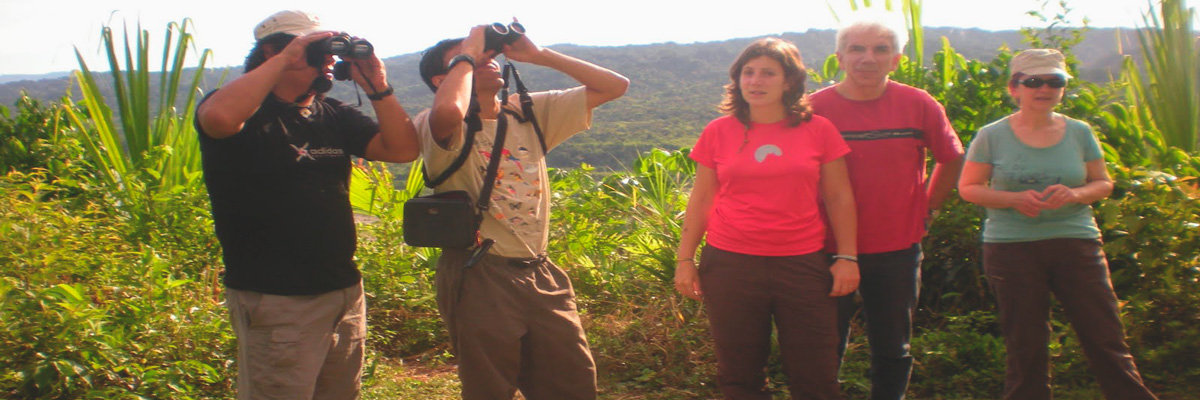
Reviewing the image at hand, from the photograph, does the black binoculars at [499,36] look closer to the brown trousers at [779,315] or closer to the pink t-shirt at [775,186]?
the pink t-shirt at [775,186]

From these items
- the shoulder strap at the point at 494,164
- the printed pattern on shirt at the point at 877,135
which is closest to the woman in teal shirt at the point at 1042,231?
the printed pattern on shirt at the point at 877,135

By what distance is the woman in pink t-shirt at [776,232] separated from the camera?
2.80 metres

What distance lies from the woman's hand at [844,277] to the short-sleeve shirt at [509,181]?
913mm

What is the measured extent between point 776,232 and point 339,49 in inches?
54.4

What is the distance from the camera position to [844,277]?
111 inches

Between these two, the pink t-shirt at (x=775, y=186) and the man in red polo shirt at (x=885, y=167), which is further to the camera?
the man in red polo shirt at (x=885, y=167)

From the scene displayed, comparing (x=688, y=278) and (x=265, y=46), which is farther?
(x=688, y=278)

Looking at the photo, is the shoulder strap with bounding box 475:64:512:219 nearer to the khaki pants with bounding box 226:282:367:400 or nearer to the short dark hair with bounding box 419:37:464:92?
the short dark hair with bounding box 419:37:464:92

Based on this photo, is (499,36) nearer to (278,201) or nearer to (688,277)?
(278,201)

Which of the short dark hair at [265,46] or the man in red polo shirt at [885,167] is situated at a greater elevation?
the short dark hair at [265,46]

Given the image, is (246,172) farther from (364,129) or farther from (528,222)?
(528,222)

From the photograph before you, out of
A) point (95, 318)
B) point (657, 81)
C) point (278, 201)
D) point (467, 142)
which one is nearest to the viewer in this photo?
point (278, 201)

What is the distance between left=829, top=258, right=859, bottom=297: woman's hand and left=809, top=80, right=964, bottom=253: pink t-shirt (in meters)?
0.15

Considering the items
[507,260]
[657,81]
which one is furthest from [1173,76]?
[657,81]
